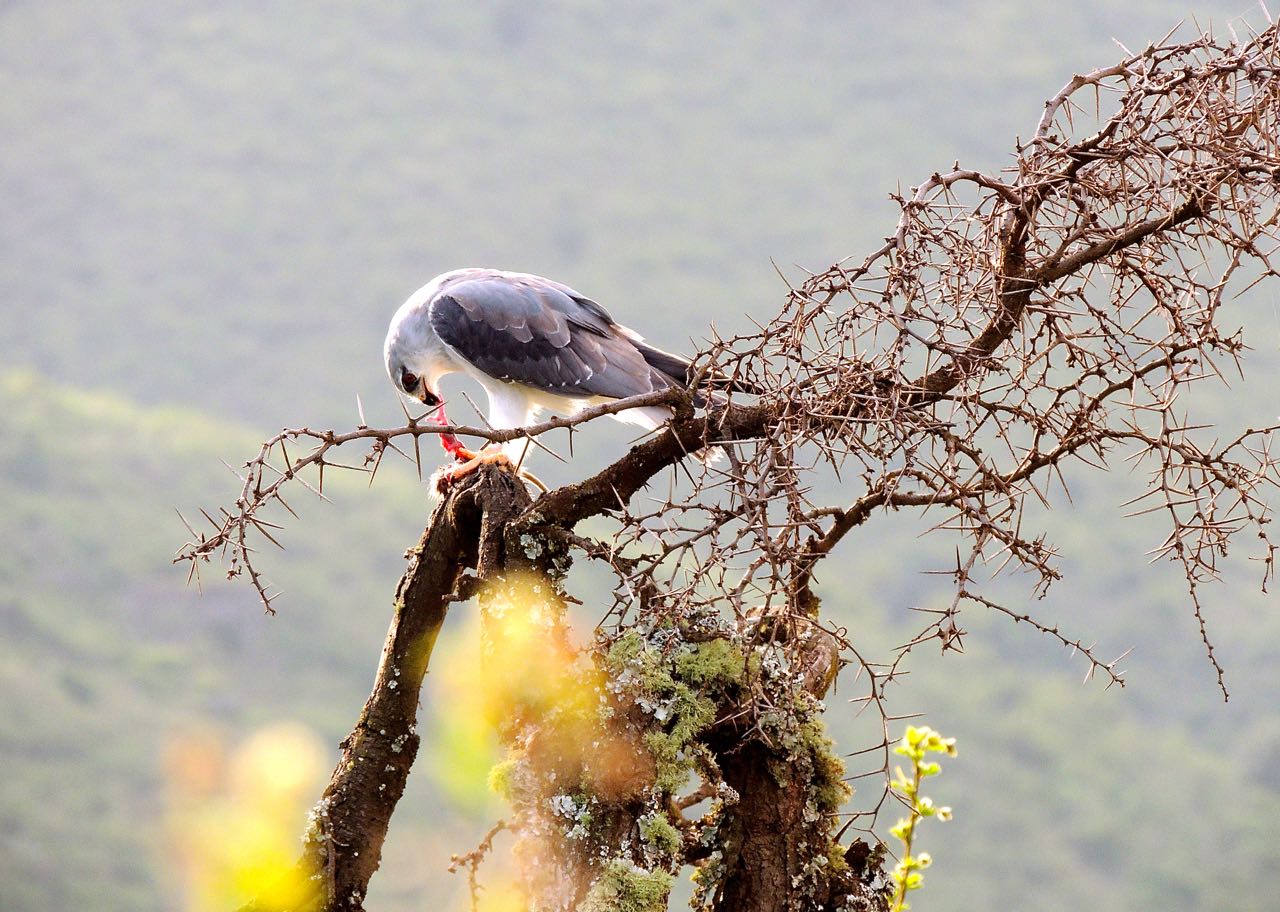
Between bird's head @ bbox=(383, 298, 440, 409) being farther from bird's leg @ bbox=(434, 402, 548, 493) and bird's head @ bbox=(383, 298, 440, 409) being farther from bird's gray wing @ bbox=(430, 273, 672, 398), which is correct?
bird's leg @ bbox=(434, 402, 548, 493)

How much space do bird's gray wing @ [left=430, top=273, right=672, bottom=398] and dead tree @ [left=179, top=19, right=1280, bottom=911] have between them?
66.6 inches

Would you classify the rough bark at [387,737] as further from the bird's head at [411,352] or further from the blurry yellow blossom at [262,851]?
the bird's head at [411,352]

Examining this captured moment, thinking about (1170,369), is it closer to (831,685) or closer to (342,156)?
(831,685)

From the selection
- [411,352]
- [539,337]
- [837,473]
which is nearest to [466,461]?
[539,337]

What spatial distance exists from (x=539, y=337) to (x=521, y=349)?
0.09m

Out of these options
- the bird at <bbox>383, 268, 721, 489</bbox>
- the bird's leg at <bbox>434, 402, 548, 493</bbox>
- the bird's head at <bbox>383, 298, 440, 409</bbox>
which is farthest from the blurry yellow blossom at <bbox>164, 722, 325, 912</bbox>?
the bird's head at <bbox>383, 298, 440, 409</bbox>

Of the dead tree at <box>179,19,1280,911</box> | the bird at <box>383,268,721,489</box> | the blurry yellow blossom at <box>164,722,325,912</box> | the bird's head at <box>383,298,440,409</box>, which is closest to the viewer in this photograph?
the dead tree at <box>179,19,1280,911</box>

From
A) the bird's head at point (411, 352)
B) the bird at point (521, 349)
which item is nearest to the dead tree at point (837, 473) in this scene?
the bird at point (521, 349)

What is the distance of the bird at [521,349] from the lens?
5238 mm

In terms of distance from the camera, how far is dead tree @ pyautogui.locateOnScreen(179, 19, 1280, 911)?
9.43 ft

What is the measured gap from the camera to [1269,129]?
2908 millimetres

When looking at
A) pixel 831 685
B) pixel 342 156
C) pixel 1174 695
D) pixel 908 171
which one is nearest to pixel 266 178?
pixel 342 156

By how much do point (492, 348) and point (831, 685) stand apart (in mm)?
2324

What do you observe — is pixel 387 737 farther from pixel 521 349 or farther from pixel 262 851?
pixel 521 349
